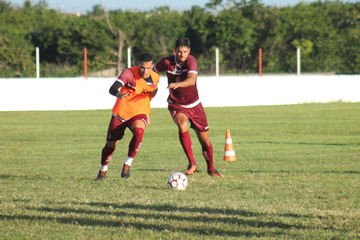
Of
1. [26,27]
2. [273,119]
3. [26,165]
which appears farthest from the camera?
[26,27]

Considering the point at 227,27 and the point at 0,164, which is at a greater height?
the point at 227,27

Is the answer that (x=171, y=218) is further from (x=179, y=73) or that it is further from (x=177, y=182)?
(x=179, y=73)

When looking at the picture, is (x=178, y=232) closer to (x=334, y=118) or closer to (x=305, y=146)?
(x=305, y=146)

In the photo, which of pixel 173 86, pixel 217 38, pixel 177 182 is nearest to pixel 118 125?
pixel 173 86

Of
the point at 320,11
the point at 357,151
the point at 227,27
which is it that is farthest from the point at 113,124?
the point at 320,11

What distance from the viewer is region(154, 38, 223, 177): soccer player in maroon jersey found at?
1100 centimetres

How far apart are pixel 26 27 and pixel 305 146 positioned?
120ft

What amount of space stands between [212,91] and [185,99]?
20.3 m

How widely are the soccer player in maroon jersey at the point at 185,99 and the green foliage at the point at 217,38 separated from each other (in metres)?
23.6

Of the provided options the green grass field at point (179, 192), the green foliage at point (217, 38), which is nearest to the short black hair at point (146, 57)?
the green grass field at point (179, 192)

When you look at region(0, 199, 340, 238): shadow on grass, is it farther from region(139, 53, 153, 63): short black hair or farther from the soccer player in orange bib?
region(139, 53, 153, 63): short black hair

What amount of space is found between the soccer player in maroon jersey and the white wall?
17429 mm

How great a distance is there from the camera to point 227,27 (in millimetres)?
42250

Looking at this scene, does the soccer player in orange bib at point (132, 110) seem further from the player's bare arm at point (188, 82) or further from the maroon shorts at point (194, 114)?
→ the maroon shorts at point (194, 114)
